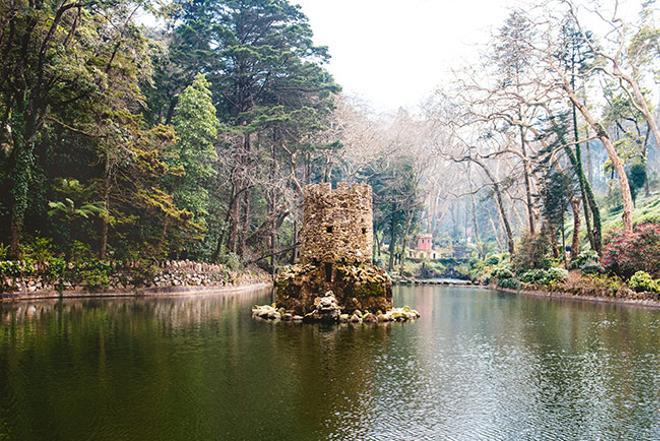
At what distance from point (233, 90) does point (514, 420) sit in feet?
110

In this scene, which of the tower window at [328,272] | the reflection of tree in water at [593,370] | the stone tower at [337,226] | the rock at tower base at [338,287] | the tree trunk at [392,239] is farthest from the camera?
the tree trunk at [392,239]

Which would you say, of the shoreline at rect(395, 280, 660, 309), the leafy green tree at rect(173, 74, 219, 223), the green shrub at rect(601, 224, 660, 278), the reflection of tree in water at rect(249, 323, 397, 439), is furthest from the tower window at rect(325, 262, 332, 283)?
the green shrub at rect(601, 224, 660, 278)

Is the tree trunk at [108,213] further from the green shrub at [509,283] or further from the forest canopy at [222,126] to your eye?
the green shrub at [509,283]

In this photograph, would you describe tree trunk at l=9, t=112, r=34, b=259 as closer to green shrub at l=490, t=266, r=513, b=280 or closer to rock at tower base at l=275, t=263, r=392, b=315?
rock at tower base at l=275, t=263, r=392, b=315

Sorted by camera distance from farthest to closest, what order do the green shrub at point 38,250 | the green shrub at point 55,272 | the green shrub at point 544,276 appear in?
the green shrub at point 544,276, the green shrub at point 55,272, the green shrub at point 38,250

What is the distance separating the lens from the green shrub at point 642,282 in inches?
940

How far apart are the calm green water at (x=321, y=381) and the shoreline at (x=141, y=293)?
546 centimetres

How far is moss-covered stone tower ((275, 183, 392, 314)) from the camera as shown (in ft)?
63.1

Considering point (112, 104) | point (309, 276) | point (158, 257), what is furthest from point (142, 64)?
point (309, 276)

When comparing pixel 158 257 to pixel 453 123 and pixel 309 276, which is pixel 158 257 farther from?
pixel 453 123

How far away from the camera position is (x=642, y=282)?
24.4 m

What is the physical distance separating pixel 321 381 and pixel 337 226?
10943 millimetres

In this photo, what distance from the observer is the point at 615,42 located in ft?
99.3

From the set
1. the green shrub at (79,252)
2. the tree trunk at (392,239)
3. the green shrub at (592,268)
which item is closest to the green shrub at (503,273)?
the green shrub at (592,268)
